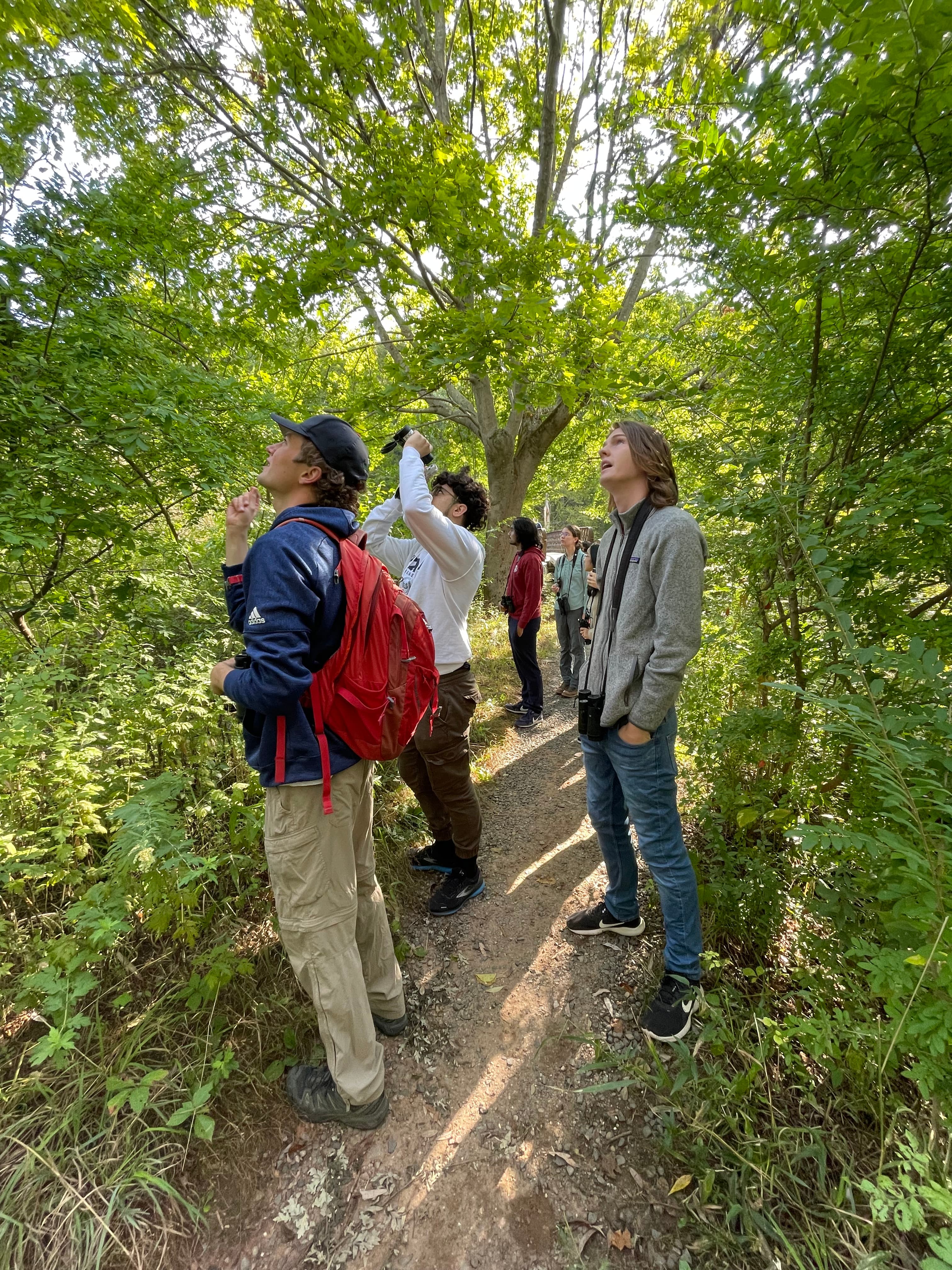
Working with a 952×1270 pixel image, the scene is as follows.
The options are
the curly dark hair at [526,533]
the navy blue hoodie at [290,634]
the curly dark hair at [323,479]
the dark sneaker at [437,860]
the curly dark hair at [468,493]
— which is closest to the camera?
the navy blue hoodie at [290,634]

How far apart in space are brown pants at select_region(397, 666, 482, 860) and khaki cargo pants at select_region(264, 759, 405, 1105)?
80 cm

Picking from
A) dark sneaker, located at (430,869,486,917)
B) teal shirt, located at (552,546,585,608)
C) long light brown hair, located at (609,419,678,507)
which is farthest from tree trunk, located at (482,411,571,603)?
long light brown hair, located at (609,419,678,507)

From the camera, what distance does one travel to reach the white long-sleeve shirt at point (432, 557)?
2.38 metres

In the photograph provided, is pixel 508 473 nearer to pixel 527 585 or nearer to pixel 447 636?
pixel 527 585

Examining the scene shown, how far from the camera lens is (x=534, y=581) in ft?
18.3

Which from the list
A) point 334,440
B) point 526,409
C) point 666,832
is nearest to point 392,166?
point 526,409

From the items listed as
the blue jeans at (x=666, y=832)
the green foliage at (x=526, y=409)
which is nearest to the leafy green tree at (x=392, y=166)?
the green foliage at (x=526, y=409)

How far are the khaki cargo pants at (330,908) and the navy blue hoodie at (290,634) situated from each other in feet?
0.36

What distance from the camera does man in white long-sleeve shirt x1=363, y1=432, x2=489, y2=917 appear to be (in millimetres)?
2578

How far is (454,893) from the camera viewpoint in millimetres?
2959

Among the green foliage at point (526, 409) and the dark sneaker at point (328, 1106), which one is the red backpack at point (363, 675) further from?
the dark sneaker at point (328, 1106)

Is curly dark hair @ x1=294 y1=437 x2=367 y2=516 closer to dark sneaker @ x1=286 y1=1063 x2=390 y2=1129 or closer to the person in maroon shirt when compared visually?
dark sneaker @ x1=286 y1=1063 x2=390 y2=1129

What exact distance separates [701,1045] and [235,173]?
8341 mm

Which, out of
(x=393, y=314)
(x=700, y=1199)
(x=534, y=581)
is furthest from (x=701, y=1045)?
(x=393, y=314)
